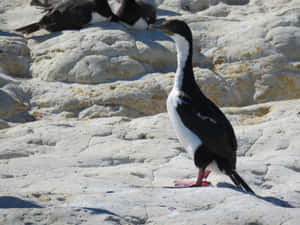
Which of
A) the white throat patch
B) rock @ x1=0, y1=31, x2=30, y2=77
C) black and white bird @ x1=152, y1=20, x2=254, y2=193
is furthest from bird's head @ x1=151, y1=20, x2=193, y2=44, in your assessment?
rock @ x1=0, y1=31, x2=30, y2=77

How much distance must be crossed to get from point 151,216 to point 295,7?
30.6 ft

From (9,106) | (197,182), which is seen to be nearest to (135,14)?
(9,106)

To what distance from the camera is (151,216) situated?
4.02 m

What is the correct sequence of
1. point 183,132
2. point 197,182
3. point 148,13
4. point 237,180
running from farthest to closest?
point 148,13
point 183,132
point 197,182
point 237,180

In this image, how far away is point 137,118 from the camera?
27.0 feet

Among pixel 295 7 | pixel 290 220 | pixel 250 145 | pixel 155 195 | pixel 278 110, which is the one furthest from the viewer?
pixel 295 7

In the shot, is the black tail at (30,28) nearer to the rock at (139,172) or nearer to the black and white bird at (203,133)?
the rock at (139,172)

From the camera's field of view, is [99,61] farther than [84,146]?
Yes

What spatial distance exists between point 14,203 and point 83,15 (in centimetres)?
840

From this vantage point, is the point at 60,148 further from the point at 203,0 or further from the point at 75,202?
the point at 203,0

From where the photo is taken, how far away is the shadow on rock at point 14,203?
3.96m

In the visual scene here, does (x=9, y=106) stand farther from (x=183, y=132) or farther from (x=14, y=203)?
(x=14, y=203)

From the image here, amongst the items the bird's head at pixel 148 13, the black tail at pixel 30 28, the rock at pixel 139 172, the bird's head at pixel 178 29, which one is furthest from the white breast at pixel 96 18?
the bird's head at pixel 178 29

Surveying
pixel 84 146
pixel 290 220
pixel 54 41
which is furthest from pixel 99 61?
pixel 290 220
